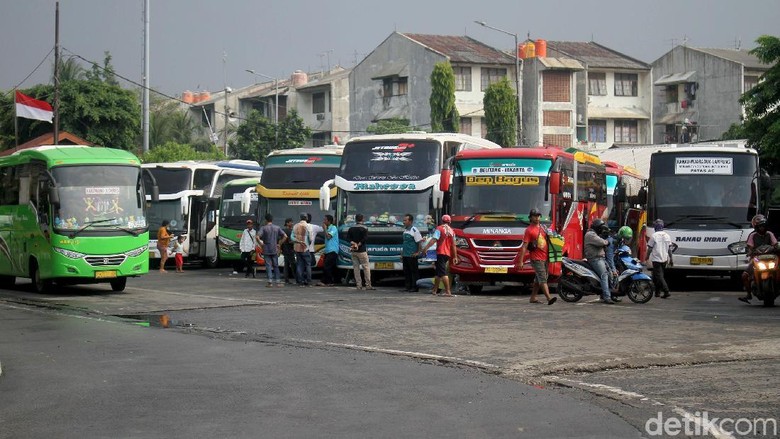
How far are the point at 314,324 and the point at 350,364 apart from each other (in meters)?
4.96

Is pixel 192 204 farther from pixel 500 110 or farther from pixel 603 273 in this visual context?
pixel 500 110

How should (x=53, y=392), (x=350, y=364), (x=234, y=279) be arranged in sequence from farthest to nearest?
1. (x=234, y=279)
2. (x=350, y=364)
3. (x=53, y=392)

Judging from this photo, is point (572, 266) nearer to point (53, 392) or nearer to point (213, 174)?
point (53, 392)

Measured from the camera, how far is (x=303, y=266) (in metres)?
29.1

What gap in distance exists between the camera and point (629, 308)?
21.0 meters

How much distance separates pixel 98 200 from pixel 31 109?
2492 cm

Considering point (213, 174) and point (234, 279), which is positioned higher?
point (213, 174)

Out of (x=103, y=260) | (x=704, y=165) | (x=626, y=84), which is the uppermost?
(x=626, y=84)

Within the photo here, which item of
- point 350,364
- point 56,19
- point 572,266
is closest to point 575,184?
point 572,266

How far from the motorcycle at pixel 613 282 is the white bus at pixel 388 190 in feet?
18.8

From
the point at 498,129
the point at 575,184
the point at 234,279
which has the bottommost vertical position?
the point at 234,279

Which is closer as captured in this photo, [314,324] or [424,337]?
[424,337]

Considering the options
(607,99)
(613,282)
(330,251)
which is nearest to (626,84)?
(607,99)

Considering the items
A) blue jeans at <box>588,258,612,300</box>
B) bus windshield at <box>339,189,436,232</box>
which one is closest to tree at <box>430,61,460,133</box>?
bus windshield at <box>339,189,436,232</box>
